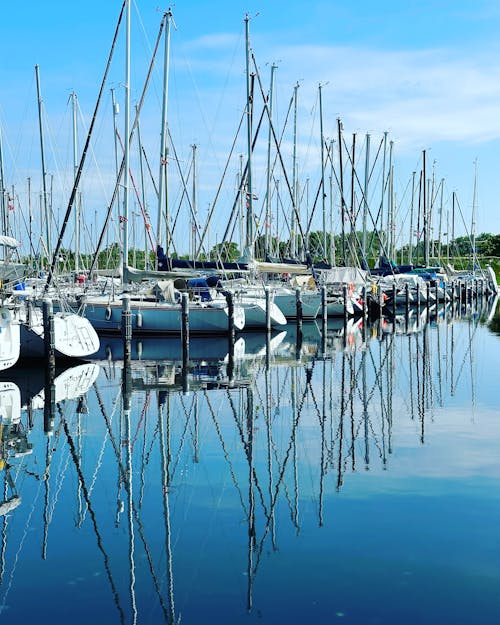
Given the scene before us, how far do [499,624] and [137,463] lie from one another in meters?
7.20

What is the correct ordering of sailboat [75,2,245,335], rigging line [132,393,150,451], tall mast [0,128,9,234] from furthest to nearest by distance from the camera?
1. tall mast [0,128,9,234]
2. sailboat [75,2,245,335]
3. rigging line [132,393,150,451]

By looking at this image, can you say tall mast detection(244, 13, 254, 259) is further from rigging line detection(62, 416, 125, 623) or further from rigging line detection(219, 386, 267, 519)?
rigging line detection(62, 416, 125, 623)

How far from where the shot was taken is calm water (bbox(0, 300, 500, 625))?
8242 mm

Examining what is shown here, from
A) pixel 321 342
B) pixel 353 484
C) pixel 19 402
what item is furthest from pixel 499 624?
pixel 321 342

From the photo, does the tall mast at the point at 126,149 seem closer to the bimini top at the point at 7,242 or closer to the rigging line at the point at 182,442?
the bimini top at the point at 7,242

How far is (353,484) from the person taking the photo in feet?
40.3

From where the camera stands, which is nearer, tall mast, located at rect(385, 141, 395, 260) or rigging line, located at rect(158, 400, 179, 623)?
rigging line, located at rect(158, 400, 179, 623)

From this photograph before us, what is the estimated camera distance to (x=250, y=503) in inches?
448

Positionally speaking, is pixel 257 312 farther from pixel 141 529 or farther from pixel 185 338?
pixel 141 529

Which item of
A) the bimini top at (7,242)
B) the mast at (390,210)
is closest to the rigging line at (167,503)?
the bimini top at (7,242)

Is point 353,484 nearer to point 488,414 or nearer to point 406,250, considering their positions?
point 488,414

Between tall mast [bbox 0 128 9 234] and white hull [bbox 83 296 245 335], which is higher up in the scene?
tall mast [bbox 0 128 9 234]

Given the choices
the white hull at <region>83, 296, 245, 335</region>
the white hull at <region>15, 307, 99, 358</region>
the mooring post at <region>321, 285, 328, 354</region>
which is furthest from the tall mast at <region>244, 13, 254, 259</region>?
Answer: the white hull at <region>15, 307, 99, 358</region>

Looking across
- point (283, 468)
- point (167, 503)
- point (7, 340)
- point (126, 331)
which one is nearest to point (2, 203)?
point (126, 331)
